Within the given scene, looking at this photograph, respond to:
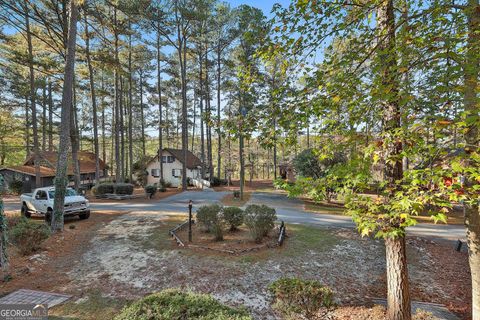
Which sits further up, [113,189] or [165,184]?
[113,189]

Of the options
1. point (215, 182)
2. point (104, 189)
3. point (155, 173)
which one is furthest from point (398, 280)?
point (155, 173)

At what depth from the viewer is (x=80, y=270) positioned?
6770mm

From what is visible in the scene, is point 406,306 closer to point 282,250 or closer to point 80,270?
point 282,250

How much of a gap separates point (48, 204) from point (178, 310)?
12.2m

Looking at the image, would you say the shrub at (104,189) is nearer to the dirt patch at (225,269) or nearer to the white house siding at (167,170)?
the white house siding at (167,170)

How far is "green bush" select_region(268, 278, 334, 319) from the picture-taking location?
4926 mm

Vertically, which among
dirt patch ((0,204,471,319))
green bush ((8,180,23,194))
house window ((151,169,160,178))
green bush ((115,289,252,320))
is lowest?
dirt patch ((0,204,471,319))

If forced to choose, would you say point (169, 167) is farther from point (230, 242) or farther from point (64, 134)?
point (230, 242)

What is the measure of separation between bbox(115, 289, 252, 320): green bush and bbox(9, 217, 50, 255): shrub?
Result: 708cm

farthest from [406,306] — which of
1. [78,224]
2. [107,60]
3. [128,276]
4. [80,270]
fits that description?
[107,60]

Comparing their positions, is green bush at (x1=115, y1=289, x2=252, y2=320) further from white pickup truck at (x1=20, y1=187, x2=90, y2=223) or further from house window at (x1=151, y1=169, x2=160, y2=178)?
house window at (x1=151, y1=169, x2=160, y2=178)

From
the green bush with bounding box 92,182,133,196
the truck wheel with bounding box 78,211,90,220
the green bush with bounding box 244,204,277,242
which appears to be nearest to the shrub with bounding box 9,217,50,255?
the truck wheel with bounding box 78,211,90,220

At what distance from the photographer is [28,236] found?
300 inches
